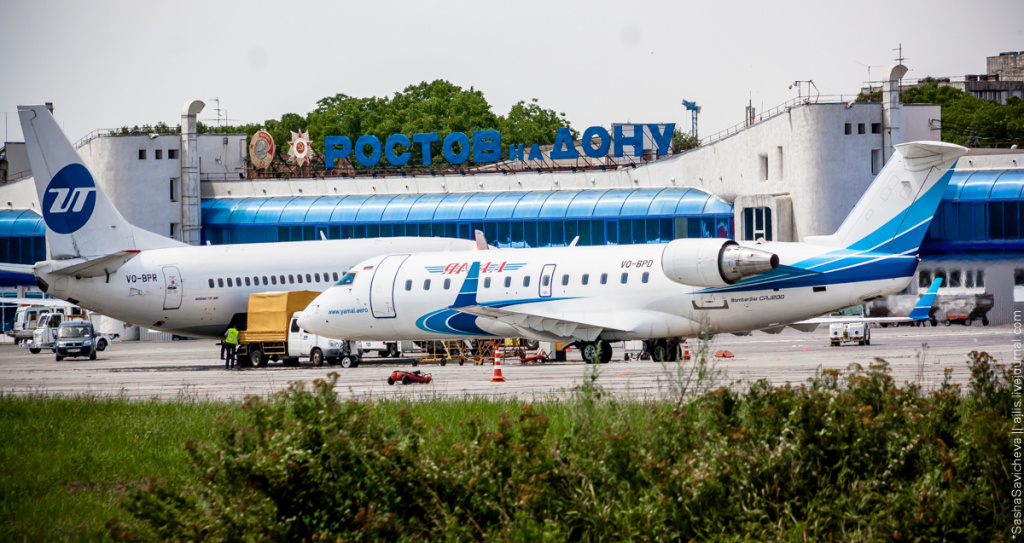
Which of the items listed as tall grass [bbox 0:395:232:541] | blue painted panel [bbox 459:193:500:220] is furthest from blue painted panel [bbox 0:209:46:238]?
tall grass [bbox 0:395:232:541]

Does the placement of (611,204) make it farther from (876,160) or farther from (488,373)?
(488,373)

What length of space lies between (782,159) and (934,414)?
1992 inches

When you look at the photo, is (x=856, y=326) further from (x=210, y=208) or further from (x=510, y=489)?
(x=210, y=208)

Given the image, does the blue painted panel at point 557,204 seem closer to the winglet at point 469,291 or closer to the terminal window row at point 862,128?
the terminal window row at point 862,128

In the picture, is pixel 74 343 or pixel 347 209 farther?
pixel 347 209

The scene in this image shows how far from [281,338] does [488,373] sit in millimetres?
12026

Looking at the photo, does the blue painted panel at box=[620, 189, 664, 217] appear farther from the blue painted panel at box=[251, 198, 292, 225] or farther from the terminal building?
the blue painted panel at box=[251, 198, 292, 225]

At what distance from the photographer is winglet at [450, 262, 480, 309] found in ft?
113

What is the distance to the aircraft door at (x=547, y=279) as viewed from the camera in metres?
33.2

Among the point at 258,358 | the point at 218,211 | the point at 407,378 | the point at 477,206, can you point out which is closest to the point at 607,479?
the point at 407,378

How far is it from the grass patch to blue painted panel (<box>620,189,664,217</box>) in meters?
51.1

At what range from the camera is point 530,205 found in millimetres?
65812

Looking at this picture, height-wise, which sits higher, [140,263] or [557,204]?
[557,204]

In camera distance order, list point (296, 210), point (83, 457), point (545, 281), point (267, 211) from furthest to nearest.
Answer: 1. point (267, 211)
2. point (296, 210)
3. point (545, 281)
4. point (83, 457)
